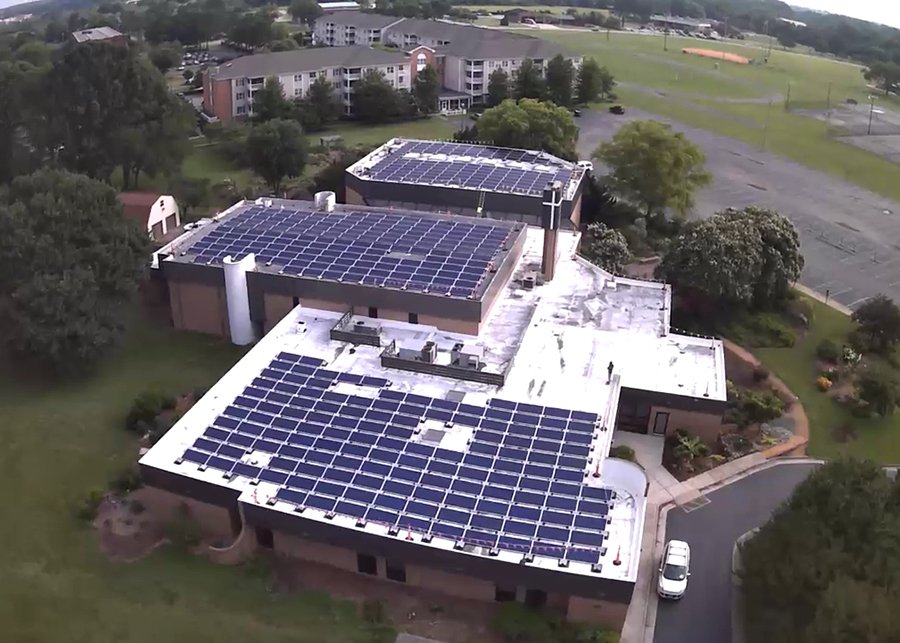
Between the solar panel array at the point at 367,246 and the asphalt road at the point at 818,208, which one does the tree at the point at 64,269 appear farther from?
the asphalt road at the point at 818,208

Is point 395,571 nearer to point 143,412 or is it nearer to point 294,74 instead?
point 143,412

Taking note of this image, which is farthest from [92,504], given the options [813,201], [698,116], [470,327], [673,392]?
[698,116]

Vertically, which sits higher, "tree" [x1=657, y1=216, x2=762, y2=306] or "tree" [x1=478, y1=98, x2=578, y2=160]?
"tree" [x1=478, y1=98, x2=578, y2=160]

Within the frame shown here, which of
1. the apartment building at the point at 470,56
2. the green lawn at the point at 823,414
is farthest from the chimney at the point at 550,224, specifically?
the apartment building at the point at 470,56

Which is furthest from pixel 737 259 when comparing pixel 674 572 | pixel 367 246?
pixel 674 572

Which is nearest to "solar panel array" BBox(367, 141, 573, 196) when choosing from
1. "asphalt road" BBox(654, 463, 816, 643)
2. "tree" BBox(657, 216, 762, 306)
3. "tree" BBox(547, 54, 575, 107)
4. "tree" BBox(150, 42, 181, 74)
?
"tree" BBox(657, 216, 762, 306)

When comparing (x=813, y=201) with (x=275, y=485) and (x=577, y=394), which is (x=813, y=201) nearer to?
(x=577, y=394)

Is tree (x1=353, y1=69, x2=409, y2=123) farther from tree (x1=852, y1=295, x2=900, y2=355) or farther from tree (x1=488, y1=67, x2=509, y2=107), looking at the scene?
tree (x1=852, y1=295, x2=900, y2=355)
